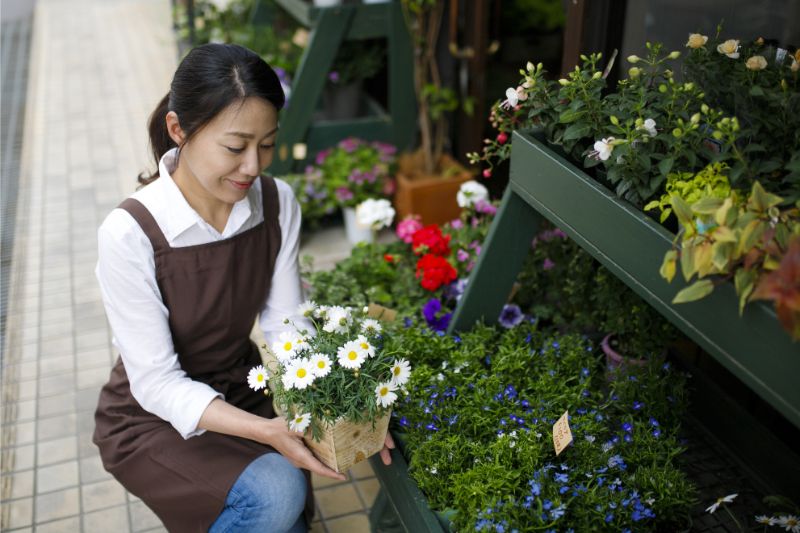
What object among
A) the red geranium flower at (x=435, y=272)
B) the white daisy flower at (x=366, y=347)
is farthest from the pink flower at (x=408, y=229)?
the white daisy flower at (x=366, y=347)

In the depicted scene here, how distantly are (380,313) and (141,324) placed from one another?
68 centimetres

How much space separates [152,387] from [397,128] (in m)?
2.66

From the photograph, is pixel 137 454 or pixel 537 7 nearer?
pixel 137 454

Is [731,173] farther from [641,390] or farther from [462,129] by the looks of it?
[462,129]

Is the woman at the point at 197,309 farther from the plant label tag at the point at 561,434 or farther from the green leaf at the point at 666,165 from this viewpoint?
the green leaf at the point at 666,165

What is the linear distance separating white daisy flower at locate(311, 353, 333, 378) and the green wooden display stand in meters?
2.59

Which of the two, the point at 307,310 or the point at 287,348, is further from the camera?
the point at 307,310

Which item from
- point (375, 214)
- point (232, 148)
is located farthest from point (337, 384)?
point (375, 214)

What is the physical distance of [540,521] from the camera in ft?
5.28

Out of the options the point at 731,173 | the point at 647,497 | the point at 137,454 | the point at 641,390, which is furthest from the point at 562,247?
the point at 137,454

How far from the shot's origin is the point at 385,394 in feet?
5.63

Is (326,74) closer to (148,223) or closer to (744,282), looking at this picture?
(148,223)

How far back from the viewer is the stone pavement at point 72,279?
255 centimetres

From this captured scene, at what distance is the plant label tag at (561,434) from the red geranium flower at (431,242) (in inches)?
46.7
